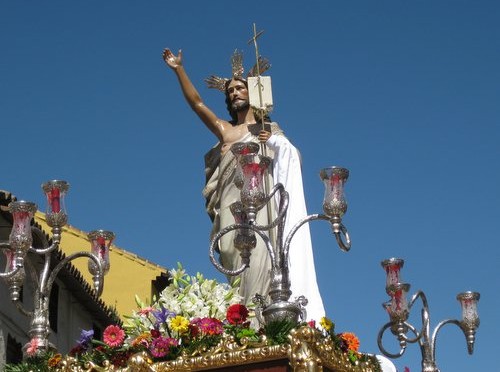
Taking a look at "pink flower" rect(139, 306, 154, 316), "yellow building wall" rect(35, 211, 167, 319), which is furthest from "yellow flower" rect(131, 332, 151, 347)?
"yellow building wall" rect(35, 211, 167, 319)

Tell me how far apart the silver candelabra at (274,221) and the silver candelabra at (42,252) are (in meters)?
1.74

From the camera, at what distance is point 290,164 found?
1456cm

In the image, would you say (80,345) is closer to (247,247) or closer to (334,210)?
(247,247)

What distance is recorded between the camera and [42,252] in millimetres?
12031

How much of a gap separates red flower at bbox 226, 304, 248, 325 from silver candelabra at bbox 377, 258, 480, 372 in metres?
4.36

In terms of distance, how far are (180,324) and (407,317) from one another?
16.8ft

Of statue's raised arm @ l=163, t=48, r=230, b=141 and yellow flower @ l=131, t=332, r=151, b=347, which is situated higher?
statue's raised arm @ l=163, t=48, r=230, b=141

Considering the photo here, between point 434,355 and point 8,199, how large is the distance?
11.6 m

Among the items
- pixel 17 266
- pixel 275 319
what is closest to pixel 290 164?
pixel 17 266

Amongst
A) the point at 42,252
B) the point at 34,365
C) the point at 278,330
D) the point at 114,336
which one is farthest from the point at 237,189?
the point at 278,330

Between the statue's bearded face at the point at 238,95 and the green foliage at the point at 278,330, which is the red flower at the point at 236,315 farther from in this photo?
the statue's bearded face at the point at 238,95

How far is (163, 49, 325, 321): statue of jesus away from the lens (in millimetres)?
13531

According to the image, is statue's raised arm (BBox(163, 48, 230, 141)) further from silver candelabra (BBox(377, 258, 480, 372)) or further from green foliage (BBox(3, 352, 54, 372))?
green foliage (BBox(3, 352, 54, 372))

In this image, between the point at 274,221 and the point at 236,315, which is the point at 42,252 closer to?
the point at 274,221
